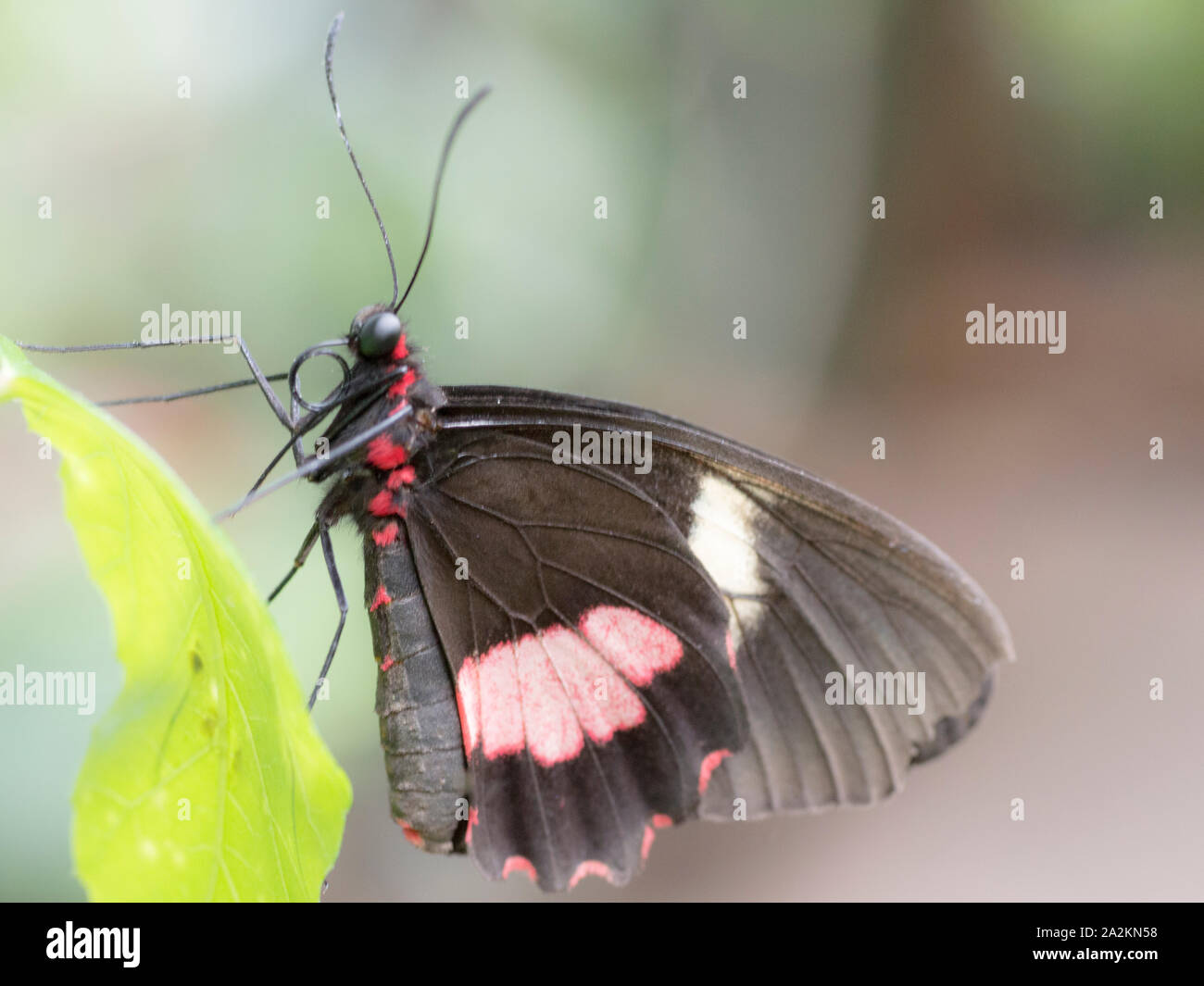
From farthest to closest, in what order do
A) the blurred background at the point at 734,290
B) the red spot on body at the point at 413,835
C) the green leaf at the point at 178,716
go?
the blurred background at the point at 734,290 < the red spot on body at the point at 413,835 < the green leaf at the point at 178,716

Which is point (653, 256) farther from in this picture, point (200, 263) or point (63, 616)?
point (63, 616)

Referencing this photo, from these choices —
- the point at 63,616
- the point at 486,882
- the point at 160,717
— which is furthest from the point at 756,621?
the point at 486,882

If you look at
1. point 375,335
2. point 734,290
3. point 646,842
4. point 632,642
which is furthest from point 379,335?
point 734,290

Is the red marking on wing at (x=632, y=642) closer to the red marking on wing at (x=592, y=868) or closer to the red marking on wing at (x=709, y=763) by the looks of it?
the red marking on wing at (x=709, y=763)
